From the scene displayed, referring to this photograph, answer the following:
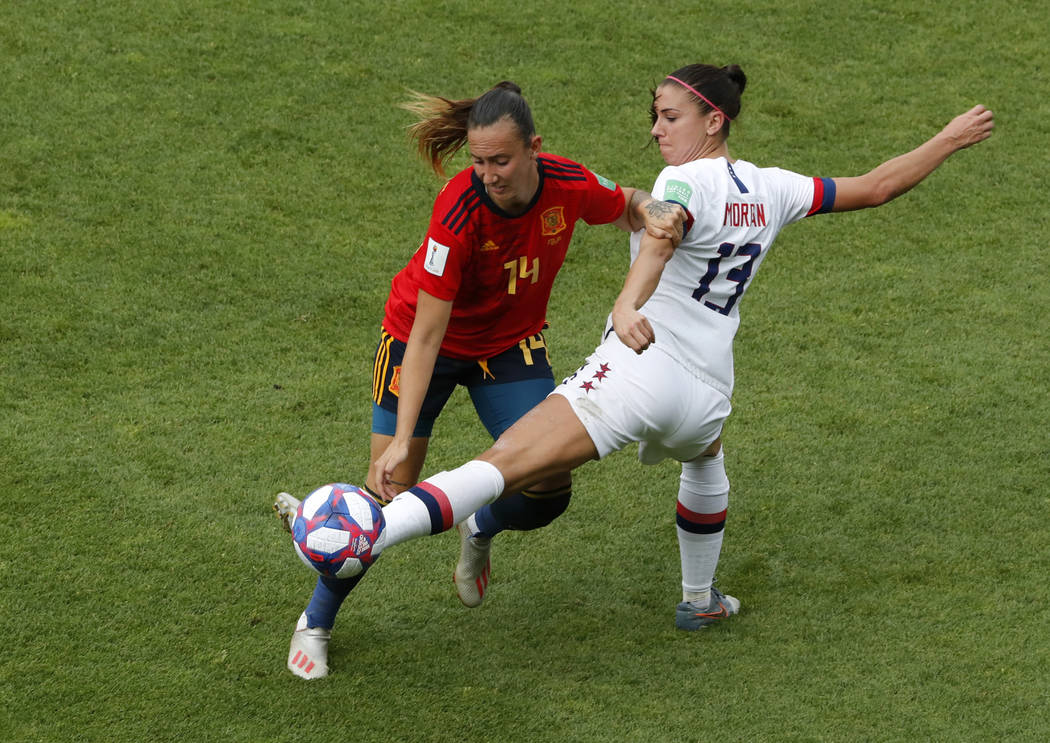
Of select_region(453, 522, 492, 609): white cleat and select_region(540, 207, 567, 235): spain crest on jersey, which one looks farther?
select_region(453, 522, 492, 609): white cleat

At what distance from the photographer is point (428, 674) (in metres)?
4.48

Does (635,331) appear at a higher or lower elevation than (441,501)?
higher

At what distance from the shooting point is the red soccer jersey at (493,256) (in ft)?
13.6

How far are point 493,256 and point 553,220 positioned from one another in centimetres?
26

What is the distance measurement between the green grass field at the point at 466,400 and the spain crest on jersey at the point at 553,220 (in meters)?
1.53

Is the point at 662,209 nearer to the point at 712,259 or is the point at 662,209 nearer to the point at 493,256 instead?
the point at 712,259

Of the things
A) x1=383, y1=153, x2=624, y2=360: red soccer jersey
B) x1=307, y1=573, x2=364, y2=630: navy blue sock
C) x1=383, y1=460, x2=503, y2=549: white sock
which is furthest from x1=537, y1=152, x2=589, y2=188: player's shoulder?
x1=307, y1=573, x2=364, y2=630: navy blue sock

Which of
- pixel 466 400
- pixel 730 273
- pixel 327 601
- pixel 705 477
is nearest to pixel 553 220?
pixel 730 273

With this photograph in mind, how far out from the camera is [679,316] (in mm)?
4203

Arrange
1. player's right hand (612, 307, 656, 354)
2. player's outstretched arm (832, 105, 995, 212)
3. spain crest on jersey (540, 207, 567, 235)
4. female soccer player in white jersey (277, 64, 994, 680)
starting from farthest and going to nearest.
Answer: player's outstretched arm (832, 105, 995, 212) < spain crest on jersey (540, 207, 567, 235) < female soccer player in white jersey (277, 64, 994, 680) < player's right hand (612, 307, 656, 354)

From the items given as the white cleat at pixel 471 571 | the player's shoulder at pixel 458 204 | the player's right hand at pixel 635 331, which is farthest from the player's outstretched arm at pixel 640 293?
the white cleat at pixel 471 571

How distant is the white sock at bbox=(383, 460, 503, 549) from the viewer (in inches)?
150

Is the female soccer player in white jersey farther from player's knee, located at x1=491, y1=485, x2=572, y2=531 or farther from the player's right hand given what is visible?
player's knee, located at x1=491, y1=485, x2=572, y2=531

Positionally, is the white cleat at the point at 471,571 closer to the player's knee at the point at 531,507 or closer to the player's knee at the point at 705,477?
the player's knee at the point at 531,507
